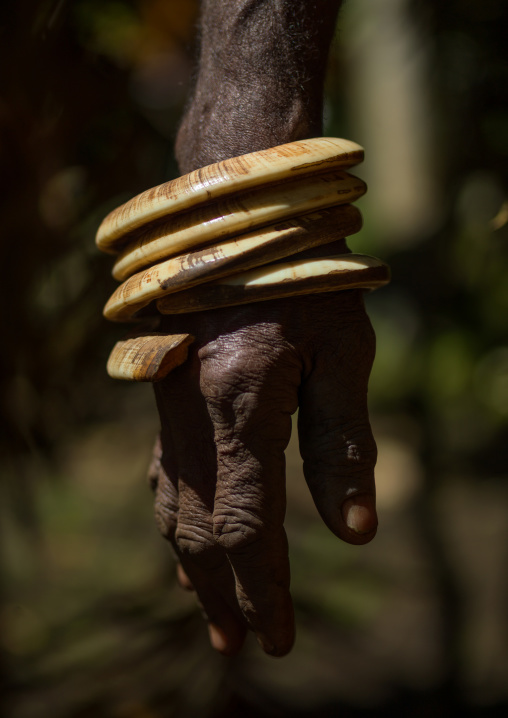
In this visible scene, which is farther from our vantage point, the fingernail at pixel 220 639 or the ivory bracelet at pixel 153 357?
the fingernail at pixel 220 639

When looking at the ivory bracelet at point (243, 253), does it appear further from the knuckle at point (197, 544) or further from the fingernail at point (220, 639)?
the fingernail at point (220, 639)

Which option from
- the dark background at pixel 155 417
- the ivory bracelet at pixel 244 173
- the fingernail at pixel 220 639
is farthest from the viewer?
the dark background at pixel 155 417

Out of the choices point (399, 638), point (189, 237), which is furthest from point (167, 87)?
point (399, 638)

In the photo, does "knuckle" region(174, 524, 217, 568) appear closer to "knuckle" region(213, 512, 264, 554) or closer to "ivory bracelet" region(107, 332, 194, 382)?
"knuckle" region(213, 512, 264, 554)

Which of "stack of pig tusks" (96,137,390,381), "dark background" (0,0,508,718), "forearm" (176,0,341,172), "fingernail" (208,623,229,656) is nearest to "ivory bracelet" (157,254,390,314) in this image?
"stack of pig tusks" (96,137,390,381)

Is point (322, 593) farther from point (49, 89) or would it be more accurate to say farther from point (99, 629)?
point (49, 89)

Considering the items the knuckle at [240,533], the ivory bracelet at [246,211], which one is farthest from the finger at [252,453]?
the ivory bracelet at [246,211]
